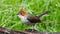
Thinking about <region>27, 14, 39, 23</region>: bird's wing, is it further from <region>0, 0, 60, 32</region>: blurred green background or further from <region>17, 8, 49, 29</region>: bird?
<region>0, 0, 60, 32</region>: blurred green background

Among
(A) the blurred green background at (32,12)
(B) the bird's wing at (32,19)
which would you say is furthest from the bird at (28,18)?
(A) the blurred green background at (32,12)

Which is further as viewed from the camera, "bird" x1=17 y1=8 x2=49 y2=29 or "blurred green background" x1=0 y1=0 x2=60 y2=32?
"blurred green background" x1=0 y1=0 x2=60 y2=32

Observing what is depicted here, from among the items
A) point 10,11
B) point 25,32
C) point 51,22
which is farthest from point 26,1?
point 25,32

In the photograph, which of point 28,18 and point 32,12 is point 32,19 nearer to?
point 28,18

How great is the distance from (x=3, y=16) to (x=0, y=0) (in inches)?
27.5

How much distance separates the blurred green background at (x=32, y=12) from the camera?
5191 mm

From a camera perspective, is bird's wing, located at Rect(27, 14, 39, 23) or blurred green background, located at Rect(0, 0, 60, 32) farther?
blurred green background, located at Rect(0, 0, 60, 32)

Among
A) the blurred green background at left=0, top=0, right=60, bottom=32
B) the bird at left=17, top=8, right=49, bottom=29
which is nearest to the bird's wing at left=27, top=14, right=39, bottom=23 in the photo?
the bird at left=17, top=8, right=49, bottom=29

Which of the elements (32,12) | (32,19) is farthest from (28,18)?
(32,12)

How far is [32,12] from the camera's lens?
18.3ft

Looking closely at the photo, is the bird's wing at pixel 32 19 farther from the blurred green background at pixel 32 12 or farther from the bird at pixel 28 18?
the blurred green background at pixel 32 12

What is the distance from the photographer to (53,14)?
17.8ft

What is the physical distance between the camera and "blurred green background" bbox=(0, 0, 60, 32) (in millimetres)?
5191

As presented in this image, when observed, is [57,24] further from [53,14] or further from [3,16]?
[3,16]
